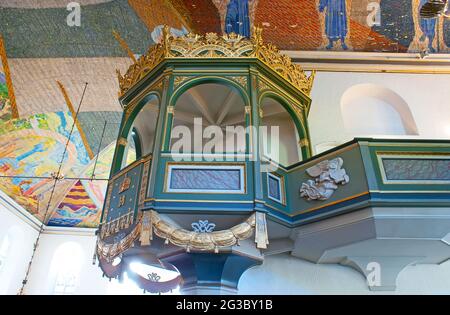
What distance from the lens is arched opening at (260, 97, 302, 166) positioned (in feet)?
26.5

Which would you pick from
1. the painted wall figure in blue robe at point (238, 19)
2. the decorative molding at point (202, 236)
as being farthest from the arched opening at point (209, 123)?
the decorative molding at point (202, 236)

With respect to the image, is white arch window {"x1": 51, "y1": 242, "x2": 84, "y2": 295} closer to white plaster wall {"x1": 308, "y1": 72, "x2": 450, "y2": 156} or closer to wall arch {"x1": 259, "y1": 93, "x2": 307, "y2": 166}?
wall arch {"x1": 259, "y1": 93, "x2": 307, "y2": 166}

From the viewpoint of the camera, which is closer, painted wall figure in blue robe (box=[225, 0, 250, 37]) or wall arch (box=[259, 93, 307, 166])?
wall arch (box=[259, 93, 307, 166])

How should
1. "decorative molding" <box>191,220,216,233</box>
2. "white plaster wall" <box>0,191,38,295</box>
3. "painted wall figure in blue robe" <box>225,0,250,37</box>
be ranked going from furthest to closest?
"white plaster wall" <box>0,191,38,295</box> < "painted wall figure in blue robe" <box>225,0,250,37</box> < "decorative molding" <box>191,220,216,233</box>

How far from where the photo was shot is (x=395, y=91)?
9.31 meters

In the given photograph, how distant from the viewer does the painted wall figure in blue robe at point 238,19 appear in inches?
391

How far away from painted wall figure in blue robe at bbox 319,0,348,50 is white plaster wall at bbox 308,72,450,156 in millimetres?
1219

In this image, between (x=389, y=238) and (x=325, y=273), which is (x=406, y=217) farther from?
(x=325, y=273)

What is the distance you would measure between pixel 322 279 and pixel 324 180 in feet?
7.41

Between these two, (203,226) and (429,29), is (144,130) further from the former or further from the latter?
(429,29)

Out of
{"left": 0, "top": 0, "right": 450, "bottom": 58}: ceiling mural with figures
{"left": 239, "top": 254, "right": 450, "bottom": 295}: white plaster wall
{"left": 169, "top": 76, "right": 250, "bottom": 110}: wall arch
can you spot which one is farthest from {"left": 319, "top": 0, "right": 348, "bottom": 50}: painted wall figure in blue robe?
{"left": 239, "top": 254, "right": 450, "bottom": 295}: white plaster wall

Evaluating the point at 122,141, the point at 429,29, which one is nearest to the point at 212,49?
the point at 122,141

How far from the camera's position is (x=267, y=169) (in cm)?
591

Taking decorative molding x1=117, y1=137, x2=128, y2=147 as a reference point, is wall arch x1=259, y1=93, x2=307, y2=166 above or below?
above
